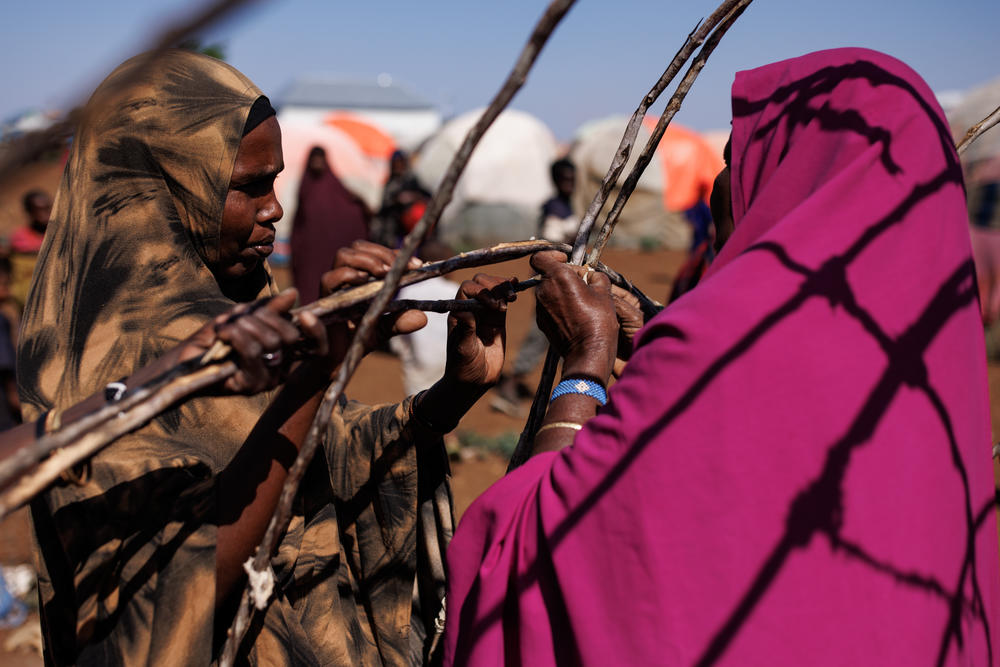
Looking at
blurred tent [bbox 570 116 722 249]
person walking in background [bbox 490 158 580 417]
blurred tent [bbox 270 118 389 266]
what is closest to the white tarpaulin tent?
blurred tent [bbox 570 116 722 249]

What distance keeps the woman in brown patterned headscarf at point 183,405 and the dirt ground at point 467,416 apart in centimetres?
29

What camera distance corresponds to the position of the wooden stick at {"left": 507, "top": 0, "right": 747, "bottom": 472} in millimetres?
1534

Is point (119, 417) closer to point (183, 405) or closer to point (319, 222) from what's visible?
point (183, 405)

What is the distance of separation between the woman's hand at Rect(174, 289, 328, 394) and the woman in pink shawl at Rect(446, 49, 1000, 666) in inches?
19.6

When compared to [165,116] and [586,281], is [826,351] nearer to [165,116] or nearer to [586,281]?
[586,281]

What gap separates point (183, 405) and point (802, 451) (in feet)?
3.80

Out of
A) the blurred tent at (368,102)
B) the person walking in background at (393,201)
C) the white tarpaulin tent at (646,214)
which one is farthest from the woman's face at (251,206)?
the blurred tent at (368,102)

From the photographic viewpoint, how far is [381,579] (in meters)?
2.08

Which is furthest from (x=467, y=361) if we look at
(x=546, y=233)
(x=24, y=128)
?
(x=546, y=233)

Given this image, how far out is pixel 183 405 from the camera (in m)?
1.62

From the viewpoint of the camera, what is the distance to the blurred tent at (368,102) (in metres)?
44.7

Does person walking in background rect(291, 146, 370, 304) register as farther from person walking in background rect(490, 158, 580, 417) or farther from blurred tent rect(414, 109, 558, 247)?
blurred tent rect(414, 109, 558, 247)

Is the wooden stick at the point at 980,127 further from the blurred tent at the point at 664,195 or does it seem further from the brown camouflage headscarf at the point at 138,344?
the blurred tent at the point at 664,195

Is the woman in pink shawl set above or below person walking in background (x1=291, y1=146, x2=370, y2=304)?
above
